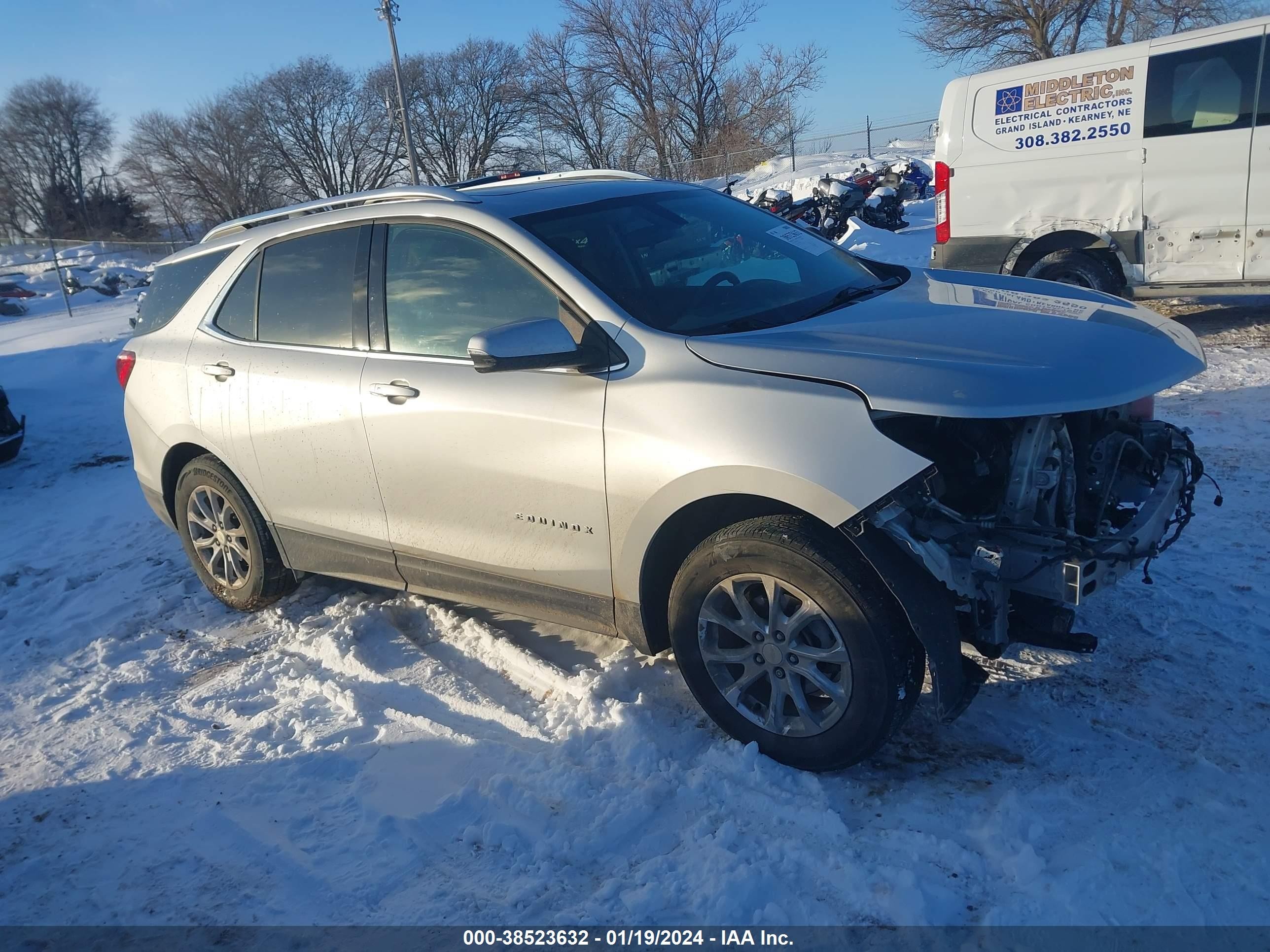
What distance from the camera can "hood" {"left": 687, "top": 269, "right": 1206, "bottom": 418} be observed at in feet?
9.06

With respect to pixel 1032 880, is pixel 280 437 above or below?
above

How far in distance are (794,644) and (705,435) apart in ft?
2.44

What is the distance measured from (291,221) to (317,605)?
2.00 metres

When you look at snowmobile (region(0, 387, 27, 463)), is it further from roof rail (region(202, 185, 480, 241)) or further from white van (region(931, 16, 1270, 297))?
white van (region(931, 16, 1270, 297))

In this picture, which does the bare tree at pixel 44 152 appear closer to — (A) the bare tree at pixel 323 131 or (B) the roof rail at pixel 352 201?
(A) the bare tree at pixel 323 131

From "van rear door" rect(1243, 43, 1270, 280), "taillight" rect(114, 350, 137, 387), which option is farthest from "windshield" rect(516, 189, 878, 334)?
"van rear door" rect(1243, 43, 1270, 280)

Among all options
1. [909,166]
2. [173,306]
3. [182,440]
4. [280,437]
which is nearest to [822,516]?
[280,437]

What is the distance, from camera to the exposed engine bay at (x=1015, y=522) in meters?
2.81

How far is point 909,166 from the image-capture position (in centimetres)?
2422

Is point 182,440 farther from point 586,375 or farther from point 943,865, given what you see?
point 943,865

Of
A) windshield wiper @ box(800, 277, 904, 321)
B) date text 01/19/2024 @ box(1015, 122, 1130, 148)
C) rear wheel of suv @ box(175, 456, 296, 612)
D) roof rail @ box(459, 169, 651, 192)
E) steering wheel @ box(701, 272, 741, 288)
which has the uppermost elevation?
date text 01/19/2024 @ box(1015, 122, 1130, 148)

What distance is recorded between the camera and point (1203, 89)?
7.55 metres

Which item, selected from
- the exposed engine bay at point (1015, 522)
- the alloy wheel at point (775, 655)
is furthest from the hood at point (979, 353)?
the alloy wheel at point (775, 655)

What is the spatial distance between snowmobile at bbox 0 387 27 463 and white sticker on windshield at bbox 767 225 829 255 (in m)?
7.21
